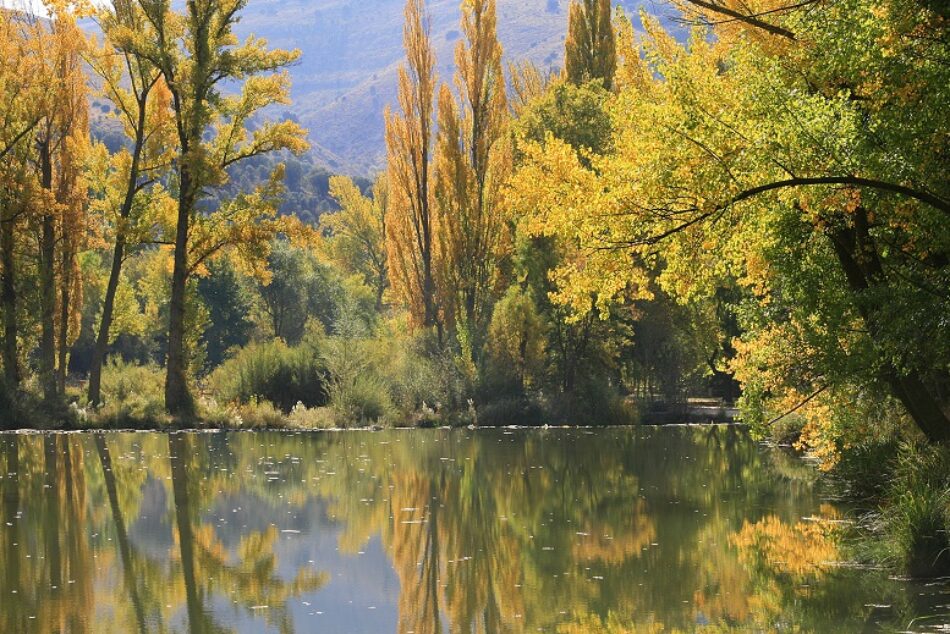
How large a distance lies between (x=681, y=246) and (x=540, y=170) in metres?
1.85

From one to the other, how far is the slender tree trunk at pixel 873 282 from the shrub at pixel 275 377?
70.1ft

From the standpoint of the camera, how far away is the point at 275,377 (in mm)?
32375

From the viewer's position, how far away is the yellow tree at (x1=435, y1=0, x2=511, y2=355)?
3572 centimetres

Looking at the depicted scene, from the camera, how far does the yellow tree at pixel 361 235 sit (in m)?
65.8

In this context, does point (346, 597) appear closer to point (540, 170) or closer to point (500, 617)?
point (500, 617)

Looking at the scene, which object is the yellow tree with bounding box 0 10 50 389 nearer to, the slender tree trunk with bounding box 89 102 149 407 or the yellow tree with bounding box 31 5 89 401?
the yellow tree with bounding box 31 5 89 401

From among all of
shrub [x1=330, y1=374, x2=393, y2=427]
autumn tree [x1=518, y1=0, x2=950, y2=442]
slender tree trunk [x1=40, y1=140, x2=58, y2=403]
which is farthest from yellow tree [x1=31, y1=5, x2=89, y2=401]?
autumn tree [x1=518, y1=0, x2=950, y2=442]

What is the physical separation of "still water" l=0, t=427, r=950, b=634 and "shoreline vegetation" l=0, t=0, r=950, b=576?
3.81ft

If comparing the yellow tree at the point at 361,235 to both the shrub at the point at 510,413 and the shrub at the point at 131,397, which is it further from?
the shrub at the point at 510,413

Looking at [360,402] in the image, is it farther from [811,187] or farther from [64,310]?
[811,187]

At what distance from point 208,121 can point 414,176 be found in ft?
30.1

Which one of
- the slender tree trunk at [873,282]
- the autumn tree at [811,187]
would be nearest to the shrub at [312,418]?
the autumn tree at [811,187]

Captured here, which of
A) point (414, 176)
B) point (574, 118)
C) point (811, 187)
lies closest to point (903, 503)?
point (811, 187)

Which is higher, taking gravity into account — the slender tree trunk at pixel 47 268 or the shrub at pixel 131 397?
the slender tree trunk at pixel 47 268
